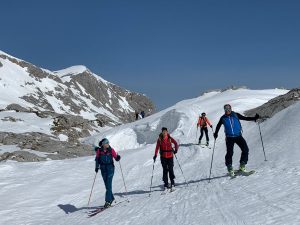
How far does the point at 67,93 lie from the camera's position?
4732 inches

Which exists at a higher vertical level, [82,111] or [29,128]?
[82,111]

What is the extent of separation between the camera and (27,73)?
11594cm

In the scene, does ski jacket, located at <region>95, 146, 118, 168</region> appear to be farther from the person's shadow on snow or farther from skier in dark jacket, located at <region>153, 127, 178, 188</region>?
the person's shadow on snow

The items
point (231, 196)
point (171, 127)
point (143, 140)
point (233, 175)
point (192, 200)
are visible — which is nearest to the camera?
point (231, 196)

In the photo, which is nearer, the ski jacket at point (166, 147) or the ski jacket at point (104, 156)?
the ski jacket at point (104, 156)

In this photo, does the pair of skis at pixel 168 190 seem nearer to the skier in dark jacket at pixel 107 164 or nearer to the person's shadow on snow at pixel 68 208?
the skier in dark jacket at pixel 107 164

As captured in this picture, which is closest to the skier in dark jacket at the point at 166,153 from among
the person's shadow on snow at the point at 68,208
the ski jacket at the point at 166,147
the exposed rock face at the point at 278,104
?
the ski jacket at the point at 166,147

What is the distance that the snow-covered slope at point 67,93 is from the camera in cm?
9669

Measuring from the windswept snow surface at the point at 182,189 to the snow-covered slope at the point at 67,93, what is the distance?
52164mm

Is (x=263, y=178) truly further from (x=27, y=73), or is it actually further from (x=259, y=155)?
(x=27, y=73)

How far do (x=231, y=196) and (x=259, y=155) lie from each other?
7.68 m

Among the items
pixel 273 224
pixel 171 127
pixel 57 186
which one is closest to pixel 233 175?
pixel 273 224

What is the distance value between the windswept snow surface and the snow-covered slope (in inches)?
2054

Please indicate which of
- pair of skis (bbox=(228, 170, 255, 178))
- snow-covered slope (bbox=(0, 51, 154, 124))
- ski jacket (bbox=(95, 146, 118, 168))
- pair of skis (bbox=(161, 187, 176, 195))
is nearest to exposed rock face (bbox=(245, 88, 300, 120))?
pair of skis (bbox=(228, 170, 255, 178))
